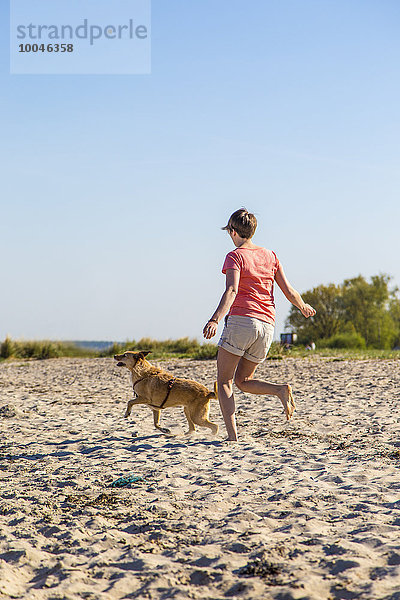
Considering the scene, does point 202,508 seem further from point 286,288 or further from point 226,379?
point 286,288

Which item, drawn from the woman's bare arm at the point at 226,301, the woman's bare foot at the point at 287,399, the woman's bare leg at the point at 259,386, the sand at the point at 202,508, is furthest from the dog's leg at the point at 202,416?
the woman's bare arm at the point at 226,301

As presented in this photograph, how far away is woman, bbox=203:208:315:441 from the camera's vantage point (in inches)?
244

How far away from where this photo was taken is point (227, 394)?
655 centimetres

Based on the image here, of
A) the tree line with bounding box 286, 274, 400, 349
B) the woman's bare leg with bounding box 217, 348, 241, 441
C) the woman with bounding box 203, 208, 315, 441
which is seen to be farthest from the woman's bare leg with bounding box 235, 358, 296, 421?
the tree line with bounding box 286, 274, 400, 349

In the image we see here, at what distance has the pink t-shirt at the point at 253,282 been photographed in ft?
20.3

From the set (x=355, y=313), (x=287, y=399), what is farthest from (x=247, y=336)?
(x=355, y=313)

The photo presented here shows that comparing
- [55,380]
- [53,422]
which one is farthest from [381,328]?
[53,422]

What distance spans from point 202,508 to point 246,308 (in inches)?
85.3

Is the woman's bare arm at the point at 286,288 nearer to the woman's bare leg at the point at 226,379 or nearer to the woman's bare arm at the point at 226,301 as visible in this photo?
the woman's bare arm at the point at 226,301

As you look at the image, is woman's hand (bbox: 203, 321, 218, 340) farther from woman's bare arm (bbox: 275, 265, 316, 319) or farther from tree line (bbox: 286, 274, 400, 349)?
tree line (bbox: 286, 274, 400, 349)

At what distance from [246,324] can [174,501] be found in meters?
1.97

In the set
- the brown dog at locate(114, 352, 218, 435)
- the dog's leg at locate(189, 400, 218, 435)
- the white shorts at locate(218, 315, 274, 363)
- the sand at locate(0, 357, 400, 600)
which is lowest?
the sand at locate(0, 357, 400, 600)

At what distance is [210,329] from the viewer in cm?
571

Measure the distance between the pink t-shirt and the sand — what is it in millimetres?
1453
